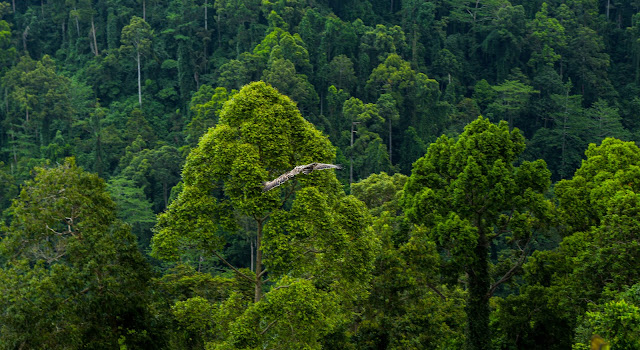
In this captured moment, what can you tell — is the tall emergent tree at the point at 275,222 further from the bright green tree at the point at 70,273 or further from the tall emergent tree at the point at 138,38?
the tall emergent tree at the point at 138,38

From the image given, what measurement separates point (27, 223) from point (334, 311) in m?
5.92

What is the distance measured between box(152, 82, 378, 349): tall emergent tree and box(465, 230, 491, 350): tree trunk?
6.22m

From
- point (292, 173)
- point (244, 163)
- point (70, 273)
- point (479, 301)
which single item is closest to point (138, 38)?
point (479, 301)

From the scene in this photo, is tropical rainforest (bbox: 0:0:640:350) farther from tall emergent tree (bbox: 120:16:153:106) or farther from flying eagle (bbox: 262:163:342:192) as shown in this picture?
tall emergent tree (bbox: 120:16:153:106)

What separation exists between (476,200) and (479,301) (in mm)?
2882

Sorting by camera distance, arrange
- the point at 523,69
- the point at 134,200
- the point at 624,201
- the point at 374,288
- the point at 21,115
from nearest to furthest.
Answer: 1. the point at 624,201
2. the point at 374,288
3. the point at 134,200
4. the point at 21,115
5. the point at 523,69

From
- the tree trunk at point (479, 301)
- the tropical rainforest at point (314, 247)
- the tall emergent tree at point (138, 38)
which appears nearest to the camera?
the tropical rainforest at point (314, 247)

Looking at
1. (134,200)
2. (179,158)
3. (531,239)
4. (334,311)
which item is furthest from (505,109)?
(334,311)

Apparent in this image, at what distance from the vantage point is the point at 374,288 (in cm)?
1727

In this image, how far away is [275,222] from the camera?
13320 millimetres

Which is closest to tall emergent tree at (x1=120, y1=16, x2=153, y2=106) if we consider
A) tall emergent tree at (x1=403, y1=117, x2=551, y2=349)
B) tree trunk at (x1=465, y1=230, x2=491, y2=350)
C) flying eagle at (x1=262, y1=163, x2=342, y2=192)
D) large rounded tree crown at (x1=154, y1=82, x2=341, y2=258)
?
tall emergent tree at (x1=403, y1=117, x2=551, y2=349)

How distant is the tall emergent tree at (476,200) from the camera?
1888 centimetres

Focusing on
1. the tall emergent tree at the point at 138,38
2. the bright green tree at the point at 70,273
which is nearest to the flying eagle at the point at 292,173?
the bright green tree at the point at 70,273

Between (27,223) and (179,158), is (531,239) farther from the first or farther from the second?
(179,158)
